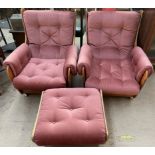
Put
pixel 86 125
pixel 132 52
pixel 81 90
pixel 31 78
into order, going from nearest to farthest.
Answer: pixel 86 125 < pixel 81 90 < pixel 31 78 < pixel 132 52

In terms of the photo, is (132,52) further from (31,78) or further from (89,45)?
(31,78)

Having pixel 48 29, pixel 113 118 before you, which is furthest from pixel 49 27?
pixel 113 118

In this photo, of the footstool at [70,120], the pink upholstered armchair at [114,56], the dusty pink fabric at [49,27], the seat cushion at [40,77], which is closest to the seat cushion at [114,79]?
the pink upholstered armchair at [114,56]

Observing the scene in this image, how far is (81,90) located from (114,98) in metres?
0.54

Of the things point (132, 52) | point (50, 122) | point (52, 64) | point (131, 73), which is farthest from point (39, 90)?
point (132, 52)

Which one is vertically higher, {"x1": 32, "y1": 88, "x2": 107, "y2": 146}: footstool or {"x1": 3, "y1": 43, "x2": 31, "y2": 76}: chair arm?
{"x1": 3, "y1": 43, "x2": 31, "y2": 76}: chair arm

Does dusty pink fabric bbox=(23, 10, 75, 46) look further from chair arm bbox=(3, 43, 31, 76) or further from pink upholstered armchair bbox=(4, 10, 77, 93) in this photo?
chair arm bbox=(3, 43, 31, 76)

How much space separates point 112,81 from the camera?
5.76 ft

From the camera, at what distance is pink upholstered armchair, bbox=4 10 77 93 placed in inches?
69.5

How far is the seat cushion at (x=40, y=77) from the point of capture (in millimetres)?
1759

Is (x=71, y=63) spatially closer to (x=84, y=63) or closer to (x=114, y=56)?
(x=84, y=63)

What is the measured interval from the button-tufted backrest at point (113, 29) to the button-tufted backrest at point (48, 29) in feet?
0.74

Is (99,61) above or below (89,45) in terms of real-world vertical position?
below

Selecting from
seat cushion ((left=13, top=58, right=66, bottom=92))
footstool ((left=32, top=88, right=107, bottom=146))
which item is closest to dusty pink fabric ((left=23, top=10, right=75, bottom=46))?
seat cushion ((left=13, top=58, right=66, bottom=92))
